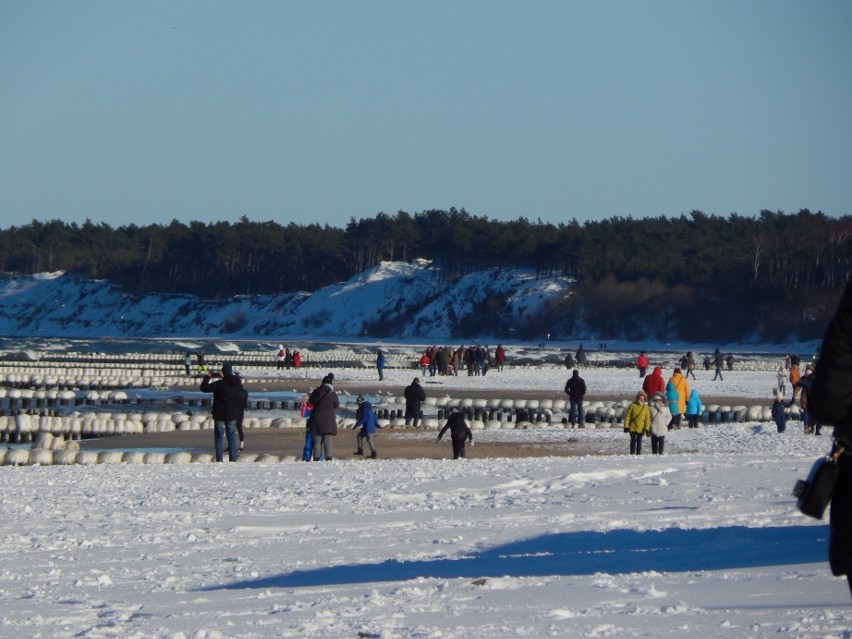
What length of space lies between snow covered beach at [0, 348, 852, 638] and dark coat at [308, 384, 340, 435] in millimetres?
2265

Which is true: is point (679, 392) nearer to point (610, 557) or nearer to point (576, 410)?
point (576, 410)

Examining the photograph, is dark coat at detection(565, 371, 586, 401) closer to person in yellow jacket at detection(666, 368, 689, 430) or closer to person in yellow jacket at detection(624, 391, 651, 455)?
person in yellow jacket at detection(666, 368, 689, 430)

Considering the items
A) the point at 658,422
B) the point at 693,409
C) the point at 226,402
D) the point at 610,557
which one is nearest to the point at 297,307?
the point at 693,409

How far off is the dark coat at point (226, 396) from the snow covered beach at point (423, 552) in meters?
1.62

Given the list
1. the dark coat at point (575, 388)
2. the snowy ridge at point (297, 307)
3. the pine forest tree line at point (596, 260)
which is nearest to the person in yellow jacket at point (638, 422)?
the dark coat at point (575, 388)

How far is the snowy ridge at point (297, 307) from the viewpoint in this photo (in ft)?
449

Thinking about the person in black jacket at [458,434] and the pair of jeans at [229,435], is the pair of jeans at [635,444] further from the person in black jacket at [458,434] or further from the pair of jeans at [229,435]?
the pair of jeans at [229,435]

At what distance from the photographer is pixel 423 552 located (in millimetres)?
10008

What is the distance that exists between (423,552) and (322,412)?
10.4 meters

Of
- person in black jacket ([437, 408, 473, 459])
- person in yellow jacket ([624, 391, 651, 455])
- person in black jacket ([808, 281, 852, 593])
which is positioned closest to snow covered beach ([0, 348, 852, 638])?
person in black jacket ([808, 281, 852, 593])

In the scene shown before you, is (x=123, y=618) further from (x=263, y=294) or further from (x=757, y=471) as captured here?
(x=263, y=294)

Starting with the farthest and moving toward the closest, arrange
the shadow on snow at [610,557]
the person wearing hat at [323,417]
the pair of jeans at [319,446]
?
the pair of jeans at [319,446] < the person wearing hat at [323,417] < the shadow on snow at [610,557]

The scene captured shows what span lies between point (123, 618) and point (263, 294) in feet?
548

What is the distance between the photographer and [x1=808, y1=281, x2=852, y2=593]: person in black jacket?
5223 millimetres
